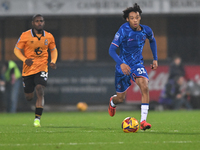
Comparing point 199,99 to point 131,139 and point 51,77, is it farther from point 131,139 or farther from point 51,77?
point 131,139

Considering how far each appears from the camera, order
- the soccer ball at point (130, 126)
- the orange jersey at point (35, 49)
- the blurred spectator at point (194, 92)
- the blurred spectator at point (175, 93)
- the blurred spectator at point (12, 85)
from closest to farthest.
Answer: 1. the soccer ball at point (130, 126)
2. the orange jersey at point (35, 49)
3. the blurred spectator at point (12, 85)
4. the blurred spectator at point (175, 93)
5. the blurred spectator at point (194, 92)

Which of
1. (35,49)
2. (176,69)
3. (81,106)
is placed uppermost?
(35,49)

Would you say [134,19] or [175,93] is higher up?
[134,19]

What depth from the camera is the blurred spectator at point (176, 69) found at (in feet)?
59.8

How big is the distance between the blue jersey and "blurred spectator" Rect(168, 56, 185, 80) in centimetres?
952

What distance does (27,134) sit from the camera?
8008mm

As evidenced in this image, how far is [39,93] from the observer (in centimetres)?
998

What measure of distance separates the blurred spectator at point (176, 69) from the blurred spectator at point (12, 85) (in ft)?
18.9

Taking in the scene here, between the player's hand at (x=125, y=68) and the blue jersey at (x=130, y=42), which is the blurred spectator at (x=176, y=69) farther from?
the player's hand at (x=125, y=68)

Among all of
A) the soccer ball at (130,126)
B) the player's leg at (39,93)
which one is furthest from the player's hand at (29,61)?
the soccer ball at (130,126)

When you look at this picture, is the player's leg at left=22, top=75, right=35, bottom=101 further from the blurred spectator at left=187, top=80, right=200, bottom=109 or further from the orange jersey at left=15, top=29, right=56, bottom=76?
the blurred spectator at left=187, top=80, right=200, bottom=109

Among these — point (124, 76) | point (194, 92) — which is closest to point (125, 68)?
point (124, 76)

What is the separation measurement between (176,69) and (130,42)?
32.5 ft

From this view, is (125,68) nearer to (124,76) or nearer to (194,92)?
(124,76)
